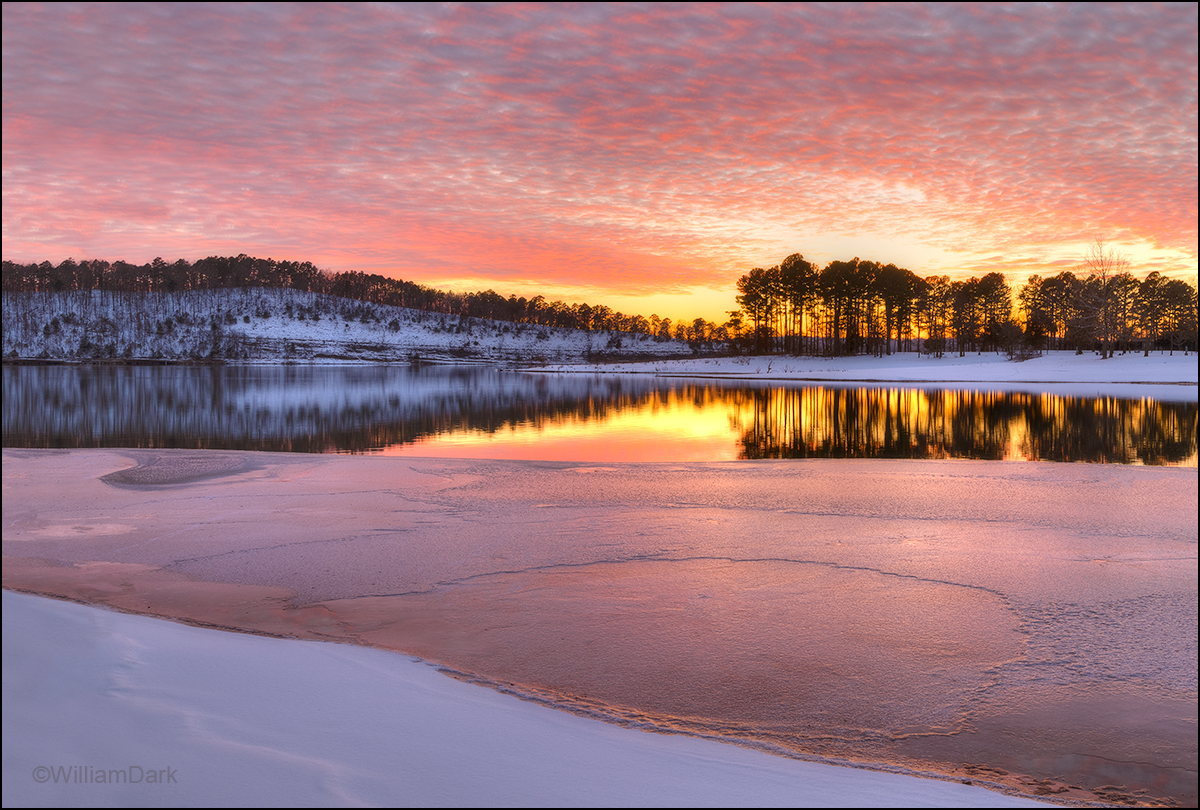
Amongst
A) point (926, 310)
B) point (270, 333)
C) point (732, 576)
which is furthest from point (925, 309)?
point (270, 333)

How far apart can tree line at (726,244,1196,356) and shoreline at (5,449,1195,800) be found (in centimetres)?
8103

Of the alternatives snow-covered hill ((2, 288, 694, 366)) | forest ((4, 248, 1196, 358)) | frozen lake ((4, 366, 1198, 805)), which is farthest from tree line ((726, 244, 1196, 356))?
frozen lake ((4, 366, 1198, 805))

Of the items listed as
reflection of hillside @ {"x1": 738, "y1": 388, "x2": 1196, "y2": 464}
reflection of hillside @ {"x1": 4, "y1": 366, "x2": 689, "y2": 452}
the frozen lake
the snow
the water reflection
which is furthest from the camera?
reflection of hillside @ {"x1": 4, "y1": 366, "x2": 689, "y2": 452}

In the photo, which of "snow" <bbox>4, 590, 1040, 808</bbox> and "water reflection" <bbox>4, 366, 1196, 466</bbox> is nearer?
"snow" <bbox>4, 590, 1040, 808</bbox>

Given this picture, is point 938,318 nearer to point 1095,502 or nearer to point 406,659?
point 1095,502

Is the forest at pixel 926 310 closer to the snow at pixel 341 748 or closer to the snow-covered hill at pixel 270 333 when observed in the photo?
the snow-covered hill at pixel 270 333

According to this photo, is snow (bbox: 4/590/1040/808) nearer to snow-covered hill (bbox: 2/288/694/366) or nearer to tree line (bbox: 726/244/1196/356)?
tree line (bbox: 726/244/1196/356)

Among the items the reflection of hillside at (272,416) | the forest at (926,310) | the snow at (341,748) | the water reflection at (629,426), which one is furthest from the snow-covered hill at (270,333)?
the snow at (341,748)

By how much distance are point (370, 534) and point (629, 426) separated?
15462 millimetres

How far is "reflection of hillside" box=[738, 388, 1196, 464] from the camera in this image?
669 inches

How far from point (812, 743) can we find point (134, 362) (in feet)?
484

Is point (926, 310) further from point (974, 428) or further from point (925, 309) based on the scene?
point (974, 428)

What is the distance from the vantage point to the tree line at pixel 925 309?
89812 mm

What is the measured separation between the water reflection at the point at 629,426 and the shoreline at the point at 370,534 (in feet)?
8.67
